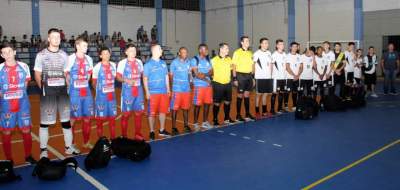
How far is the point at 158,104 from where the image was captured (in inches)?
286

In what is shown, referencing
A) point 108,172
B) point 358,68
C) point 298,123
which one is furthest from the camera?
point 358,68

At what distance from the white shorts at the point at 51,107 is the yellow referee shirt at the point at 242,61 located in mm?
4201

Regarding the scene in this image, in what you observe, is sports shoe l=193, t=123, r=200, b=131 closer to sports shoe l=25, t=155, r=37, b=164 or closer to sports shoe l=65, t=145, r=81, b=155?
Result: sports shoe l=65, t=145, r=81, b=155

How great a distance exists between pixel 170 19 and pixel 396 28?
653 inches

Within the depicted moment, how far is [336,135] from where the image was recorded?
737 centimetres

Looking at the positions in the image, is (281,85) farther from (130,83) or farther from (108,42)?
(108,42)

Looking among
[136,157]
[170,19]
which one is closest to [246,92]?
[136,157]

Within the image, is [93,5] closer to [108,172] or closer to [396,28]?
[396,28]

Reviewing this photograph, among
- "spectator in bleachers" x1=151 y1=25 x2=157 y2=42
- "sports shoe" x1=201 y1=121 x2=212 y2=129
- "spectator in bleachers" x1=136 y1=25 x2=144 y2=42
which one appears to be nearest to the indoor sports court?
"sports shoe" x1=201 y1=121 x2=212 y2=129

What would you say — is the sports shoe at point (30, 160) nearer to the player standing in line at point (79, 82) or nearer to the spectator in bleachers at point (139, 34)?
the player standing in line at point (79, 82)

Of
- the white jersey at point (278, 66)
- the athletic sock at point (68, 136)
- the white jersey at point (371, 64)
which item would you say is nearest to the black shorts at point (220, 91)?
the white jersey at point (278, 66)

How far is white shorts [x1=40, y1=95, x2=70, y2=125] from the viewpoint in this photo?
18.8ft

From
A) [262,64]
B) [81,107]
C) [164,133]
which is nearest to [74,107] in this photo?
[81,107]

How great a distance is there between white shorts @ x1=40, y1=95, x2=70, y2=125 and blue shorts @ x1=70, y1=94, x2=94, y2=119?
0.15m
